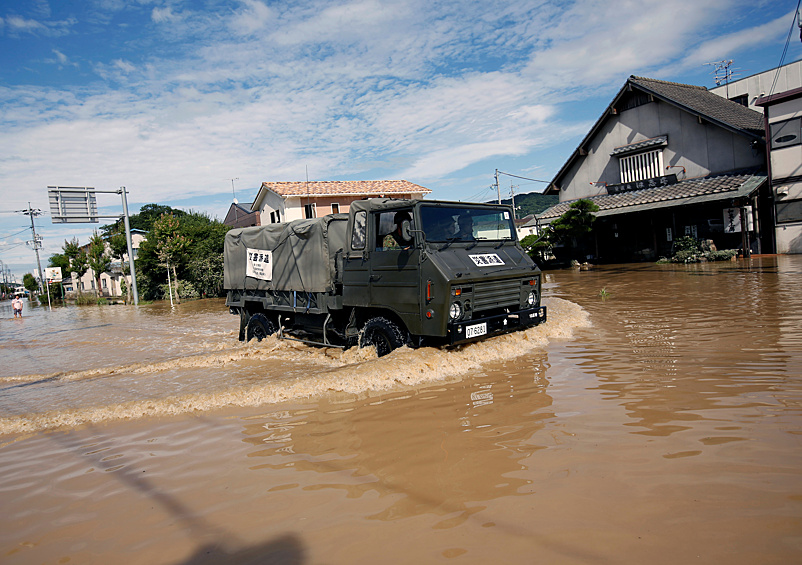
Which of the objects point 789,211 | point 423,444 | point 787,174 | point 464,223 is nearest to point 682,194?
point 787,174

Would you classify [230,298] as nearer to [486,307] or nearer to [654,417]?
[486,307]

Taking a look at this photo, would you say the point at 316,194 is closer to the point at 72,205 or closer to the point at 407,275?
the point at 72,205

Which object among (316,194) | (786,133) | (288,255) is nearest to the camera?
(288,255)

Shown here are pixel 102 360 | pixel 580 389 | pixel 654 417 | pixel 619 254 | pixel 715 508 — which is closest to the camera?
pixel 715 508

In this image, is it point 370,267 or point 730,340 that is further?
point 370,267

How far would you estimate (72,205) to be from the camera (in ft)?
76.3

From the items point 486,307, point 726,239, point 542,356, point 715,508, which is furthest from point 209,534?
point 726,239

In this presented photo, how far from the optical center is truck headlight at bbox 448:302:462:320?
619 cm

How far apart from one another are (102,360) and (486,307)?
8.95 metres

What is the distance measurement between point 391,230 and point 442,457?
3774 mm

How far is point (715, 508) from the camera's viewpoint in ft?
9.20

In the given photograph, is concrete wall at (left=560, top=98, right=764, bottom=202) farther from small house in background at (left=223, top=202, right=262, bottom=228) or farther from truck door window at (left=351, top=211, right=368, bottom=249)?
small house in background at (left=223, top=202, right=262, bottom=228)

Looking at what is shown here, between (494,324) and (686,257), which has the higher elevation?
(686,257)

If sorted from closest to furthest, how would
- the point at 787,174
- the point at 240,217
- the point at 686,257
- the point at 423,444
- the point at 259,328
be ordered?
the point at 423,444
the point at 259,328
the point at 787,174
the point at 686,257
the point at 240,217
